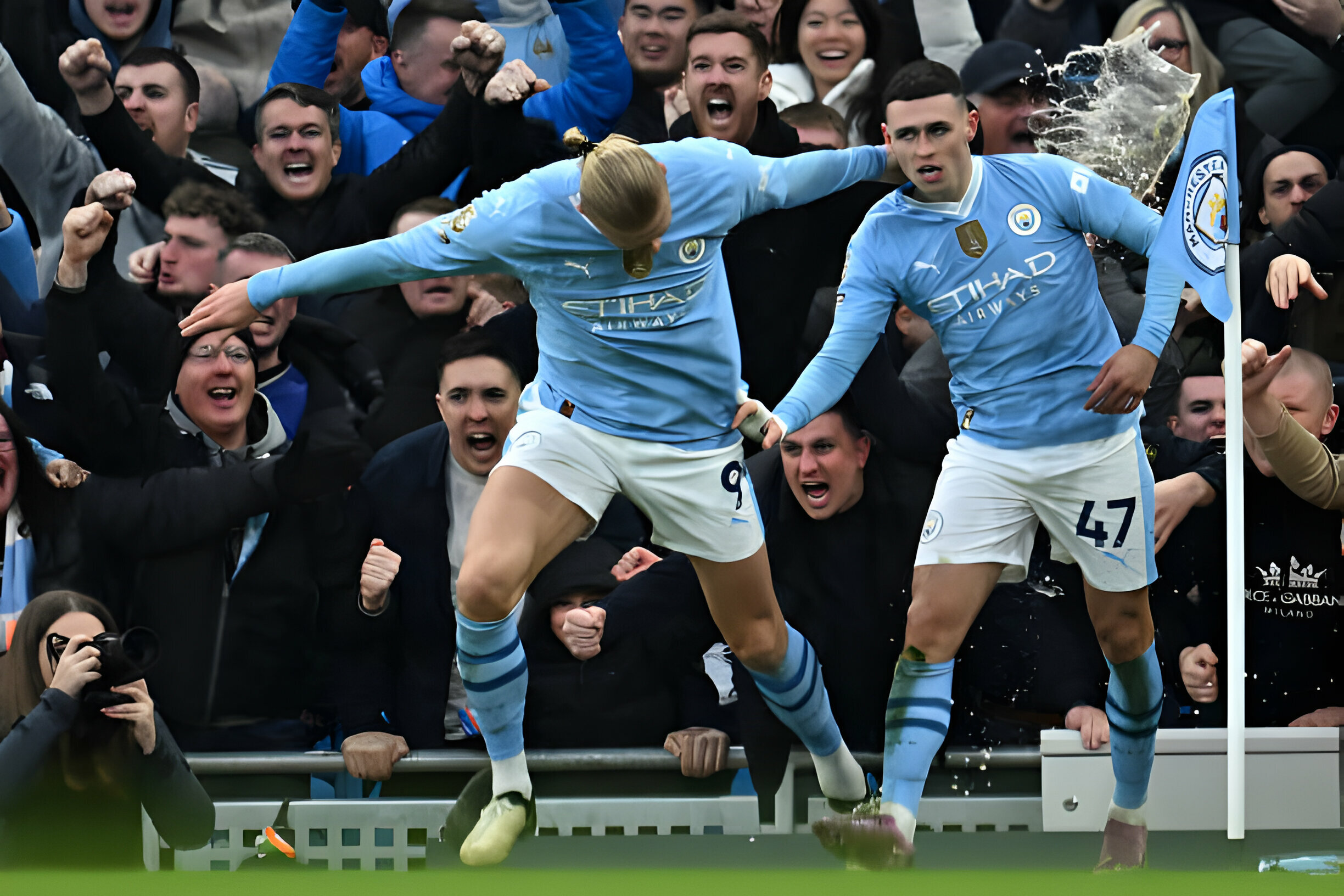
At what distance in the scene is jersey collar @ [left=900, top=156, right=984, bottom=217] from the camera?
4.05 m

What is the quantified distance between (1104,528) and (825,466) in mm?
857

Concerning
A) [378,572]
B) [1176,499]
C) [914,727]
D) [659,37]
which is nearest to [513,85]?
[659,37]

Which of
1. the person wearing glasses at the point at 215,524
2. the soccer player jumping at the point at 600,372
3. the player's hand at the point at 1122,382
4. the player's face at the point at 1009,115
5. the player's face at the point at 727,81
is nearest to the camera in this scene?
the soccer player jumping at the point at 600,372

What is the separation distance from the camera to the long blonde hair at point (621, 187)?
3715mm

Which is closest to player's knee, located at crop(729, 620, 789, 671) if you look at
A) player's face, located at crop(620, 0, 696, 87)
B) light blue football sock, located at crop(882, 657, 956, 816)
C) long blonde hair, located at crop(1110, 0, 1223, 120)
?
light blue football sock, located at crop(882, 657, 956, 816)

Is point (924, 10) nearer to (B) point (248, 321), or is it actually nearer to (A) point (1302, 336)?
(A) point (1302, 336)

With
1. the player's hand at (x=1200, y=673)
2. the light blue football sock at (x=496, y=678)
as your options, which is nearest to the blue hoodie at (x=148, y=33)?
the light blue football sock at (x=496, y=678)

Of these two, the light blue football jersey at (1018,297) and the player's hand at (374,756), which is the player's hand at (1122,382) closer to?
the light blue football jersey at (1018,297)

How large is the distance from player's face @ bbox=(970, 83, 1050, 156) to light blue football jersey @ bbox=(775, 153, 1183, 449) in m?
0.16

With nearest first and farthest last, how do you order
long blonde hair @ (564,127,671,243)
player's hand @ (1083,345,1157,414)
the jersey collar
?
long blonde hair @ (564,127,671,243)
player's hand @ (1083,345,1157,414)
the jersey collar

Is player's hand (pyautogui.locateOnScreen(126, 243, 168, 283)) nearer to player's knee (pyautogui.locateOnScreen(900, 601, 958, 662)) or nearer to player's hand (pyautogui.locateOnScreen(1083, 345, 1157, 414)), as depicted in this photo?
player's knee (pyautogui.locateOnScreen(900, 601, 958, 662))

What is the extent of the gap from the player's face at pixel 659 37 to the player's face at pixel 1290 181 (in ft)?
6.20

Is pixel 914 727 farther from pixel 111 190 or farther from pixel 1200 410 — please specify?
pixel 111 190

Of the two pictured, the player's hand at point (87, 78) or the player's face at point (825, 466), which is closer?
the player's face at point (825, 466)
